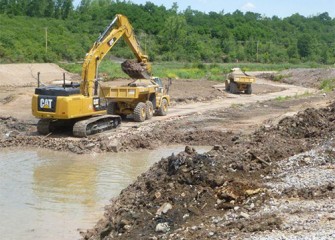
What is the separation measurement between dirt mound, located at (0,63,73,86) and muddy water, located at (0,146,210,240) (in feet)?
63.8

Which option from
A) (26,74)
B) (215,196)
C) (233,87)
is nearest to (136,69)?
(215,196)

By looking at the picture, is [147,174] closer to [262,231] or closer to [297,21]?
[262,231]

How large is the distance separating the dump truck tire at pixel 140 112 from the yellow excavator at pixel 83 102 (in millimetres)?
1056

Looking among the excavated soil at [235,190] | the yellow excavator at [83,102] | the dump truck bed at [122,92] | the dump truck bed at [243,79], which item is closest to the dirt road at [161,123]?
the excavated soil at [235,190]

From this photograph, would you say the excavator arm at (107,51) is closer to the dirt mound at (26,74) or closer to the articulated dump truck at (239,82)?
the articulated dump truck at (239,82)

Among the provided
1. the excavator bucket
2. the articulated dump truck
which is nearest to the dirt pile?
the excavator bucket

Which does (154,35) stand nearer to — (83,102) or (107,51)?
(107,51)

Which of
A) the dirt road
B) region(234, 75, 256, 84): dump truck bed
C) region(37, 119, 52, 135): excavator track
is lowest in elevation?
the dirt road

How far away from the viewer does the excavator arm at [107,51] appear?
65.4ft

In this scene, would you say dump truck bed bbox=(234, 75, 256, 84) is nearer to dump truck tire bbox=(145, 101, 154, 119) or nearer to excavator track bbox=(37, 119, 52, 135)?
dump truck tire bbox=(145, 101, 154, 119)

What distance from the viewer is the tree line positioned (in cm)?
5347

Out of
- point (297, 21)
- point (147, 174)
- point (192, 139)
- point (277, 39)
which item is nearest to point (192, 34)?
point (277, 39)

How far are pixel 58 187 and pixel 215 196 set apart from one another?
5.46m

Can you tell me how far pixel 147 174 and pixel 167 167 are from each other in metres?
0.87
